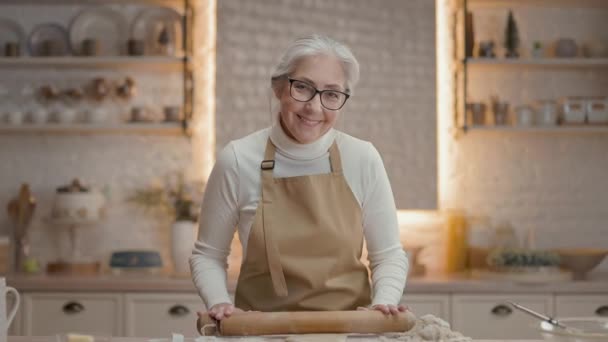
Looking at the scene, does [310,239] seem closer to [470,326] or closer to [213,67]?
[470,326]

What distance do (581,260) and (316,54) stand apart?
233 cm

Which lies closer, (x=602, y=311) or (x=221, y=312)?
(x=221, y=312)

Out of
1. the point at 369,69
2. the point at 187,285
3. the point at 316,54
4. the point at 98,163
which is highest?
the point at 369,69

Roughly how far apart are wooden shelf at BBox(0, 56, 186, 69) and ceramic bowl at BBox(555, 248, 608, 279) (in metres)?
2.14

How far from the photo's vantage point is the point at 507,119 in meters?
4.57

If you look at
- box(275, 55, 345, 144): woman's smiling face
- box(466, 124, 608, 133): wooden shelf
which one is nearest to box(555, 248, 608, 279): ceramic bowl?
box(466, 124, 608, 133): wooden shelf

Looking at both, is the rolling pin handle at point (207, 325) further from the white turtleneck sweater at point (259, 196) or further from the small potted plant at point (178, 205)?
the small potted plant at point (178, 205)

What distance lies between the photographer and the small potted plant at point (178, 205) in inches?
172

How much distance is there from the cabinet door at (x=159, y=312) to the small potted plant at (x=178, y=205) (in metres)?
0.20

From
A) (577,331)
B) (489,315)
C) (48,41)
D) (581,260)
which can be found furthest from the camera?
(48,41)

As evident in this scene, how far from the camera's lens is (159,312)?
405cm

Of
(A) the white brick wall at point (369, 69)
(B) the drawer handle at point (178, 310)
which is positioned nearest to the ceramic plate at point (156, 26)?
(A) the white brick wall at point (369, 69)

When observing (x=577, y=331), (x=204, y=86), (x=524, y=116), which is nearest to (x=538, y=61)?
(x=524, y=116)

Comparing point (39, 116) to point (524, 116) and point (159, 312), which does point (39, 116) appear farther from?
point (524, 116)
